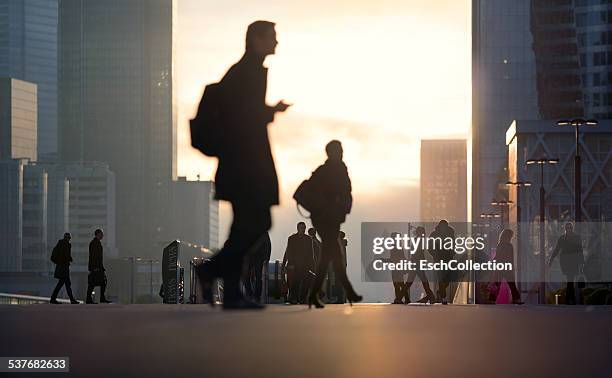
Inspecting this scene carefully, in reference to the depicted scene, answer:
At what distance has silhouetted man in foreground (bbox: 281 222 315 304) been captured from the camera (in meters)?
22.1

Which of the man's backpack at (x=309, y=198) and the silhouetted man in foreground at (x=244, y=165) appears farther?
the man's backpack at (x=309, y=198)

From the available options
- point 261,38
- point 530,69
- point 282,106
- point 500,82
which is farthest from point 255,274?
point 500,82

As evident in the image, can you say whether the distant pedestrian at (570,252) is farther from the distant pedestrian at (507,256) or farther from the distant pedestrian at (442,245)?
the distant pedestrian at (442,245)

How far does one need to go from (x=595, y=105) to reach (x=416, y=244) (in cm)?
13461

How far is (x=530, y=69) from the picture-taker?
591ft

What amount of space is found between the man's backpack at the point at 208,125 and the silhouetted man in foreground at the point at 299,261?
11915mm

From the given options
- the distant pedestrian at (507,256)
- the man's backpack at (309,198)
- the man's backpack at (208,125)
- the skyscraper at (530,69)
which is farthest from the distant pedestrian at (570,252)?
the skyscraper at (530,69)

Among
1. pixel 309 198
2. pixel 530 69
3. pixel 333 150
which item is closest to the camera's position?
pixel 309 198

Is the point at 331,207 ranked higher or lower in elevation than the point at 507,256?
higher

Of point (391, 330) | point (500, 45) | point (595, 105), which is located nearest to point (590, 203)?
point (595, 105)

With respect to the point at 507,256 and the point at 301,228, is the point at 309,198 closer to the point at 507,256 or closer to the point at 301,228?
the point at 301,228

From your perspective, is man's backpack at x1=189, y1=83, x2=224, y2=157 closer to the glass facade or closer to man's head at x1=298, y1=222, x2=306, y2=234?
man's head at x1=298, y1=222, x2=306, y2=234

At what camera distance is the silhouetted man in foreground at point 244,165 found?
1034 cm

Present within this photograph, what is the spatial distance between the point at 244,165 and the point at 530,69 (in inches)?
6808
